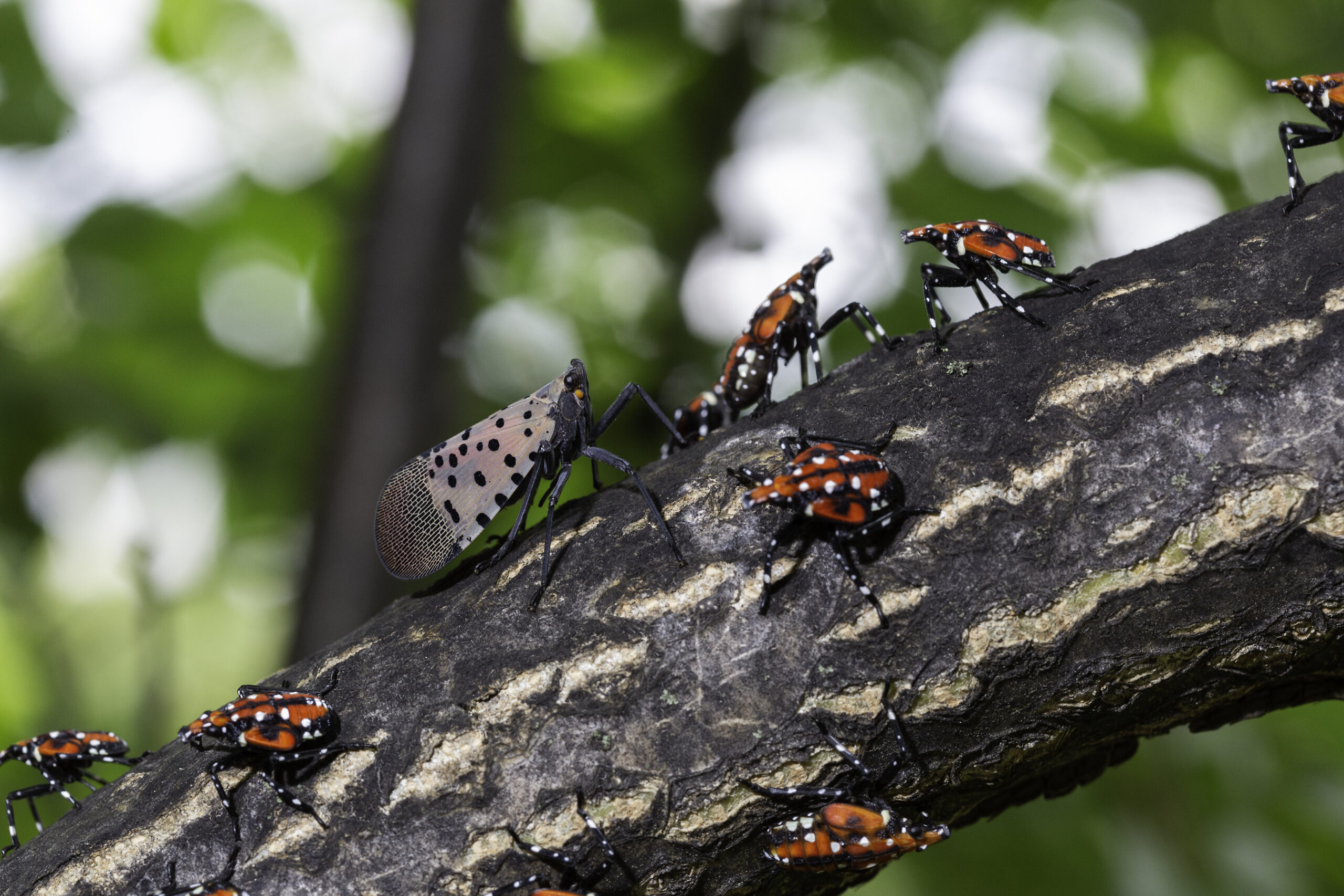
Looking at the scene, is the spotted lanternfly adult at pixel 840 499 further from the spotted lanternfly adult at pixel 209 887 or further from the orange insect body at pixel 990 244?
the spotted lanternfly adult at pixel 209 887

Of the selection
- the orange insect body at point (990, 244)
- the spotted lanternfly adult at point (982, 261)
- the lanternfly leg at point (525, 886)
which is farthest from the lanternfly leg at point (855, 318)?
the lanternfly leg at point (525, 886)

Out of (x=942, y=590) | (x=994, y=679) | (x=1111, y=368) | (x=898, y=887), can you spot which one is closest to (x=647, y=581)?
(x=942, y=590)

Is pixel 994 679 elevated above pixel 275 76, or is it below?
below

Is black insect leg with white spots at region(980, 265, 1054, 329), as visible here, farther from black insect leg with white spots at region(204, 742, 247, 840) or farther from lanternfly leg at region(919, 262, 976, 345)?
black insect leg with white spots at region(204, 742, 247, 840)

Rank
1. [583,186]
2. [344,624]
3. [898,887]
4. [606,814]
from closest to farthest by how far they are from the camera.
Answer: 1. [606,814]
2. [344,624]
3. [898,887]
4. [583,186]

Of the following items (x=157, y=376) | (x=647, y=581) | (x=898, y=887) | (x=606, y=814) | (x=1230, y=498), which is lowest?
(x=898, y=887)

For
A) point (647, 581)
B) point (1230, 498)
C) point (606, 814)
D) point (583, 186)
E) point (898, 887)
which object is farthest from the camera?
point (583, 186)

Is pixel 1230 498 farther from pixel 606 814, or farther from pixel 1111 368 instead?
pixel 606 814

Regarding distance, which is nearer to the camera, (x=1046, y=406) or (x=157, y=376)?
(x=1046, y=406)
